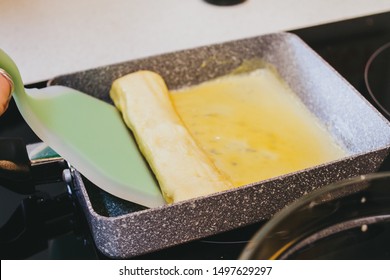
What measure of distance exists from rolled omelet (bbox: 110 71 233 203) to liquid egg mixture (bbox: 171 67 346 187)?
4cm

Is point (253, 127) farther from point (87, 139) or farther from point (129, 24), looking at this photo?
point (129, 24)

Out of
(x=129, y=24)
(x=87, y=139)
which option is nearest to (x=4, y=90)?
(x=87, y=139)

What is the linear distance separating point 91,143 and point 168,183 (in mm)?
110

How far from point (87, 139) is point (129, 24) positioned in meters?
0.49

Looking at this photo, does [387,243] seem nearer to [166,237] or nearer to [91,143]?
[166,237]

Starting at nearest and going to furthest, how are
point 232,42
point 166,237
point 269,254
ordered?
point 269,254 < point 166,237 < point 232,42

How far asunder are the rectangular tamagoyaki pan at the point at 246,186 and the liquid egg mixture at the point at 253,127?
2 cm

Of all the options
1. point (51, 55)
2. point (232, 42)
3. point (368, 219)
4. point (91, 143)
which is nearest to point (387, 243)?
point (368, 219)

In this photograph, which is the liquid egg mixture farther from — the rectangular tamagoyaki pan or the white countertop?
the white countertop

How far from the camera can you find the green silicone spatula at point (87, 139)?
0.68m

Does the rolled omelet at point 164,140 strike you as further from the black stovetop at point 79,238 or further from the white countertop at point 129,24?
the white countertop at point 129,24

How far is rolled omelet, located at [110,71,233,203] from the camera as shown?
679 mm

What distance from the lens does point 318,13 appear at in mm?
1166

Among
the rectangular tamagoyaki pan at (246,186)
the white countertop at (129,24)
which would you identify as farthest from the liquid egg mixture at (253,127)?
the white countertop at (129,24)
